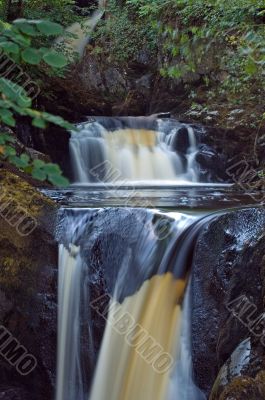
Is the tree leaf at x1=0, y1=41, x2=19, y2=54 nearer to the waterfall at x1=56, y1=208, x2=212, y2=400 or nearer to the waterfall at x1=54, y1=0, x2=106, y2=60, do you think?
the waterfall at x1=56, y1=208, x2=212, y2=400

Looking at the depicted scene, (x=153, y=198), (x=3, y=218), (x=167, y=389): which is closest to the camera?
(x=167, y=389)

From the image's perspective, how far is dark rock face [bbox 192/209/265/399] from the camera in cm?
402

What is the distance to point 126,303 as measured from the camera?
448 centimetres

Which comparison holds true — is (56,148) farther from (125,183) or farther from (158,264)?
(158,264)

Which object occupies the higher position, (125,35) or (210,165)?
(125,35)

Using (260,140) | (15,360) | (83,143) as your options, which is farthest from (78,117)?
(15,360)

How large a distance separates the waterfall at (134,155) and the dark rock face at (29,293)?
12.0 feet

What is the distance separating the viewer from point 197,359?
410 centimetres

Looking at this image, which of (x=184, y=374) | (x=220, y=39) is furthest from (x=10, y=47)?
(x=220, y=39)

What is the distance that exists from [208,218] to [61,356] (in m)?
1.96

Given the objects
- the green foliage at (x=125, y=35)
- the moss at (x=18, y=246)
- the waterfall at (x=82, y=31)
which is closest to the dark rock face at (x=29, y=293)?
the moss at (x=18, y=246)

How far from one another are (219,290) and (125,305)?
2.92 feet

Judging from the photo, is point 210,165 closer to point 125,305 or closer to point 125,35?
point 125,305

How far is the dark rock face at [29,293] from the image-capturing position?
15.6 feet
